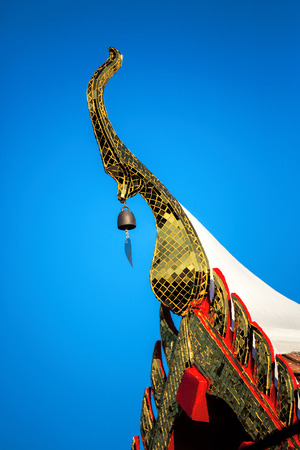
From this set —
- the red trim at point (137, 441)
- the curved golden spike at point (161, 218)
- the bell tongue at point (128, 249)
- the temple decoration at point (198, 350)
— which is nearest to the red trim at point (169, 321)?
the temple decoration at point (198, 350)

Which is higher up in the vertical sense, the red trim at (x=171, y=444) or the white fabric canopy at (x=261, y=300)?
the white fabric canopy at (x=261, y=300)

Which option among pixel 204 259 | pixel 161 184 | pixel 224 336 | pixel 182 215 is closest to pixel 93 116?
pixel 161 184

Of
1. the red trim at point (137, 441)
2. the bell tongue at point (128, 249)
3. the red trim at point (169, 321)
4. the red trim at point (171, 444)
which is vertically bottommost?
the red trim at point (137, 441)

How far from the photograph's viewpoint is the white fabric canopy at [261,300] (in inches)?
134

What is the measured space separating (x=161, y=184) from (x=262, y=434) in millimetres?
1805

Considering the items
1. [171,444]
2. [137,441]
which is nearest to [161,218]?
[171,444]

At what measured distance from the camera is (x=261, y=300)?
4.03m

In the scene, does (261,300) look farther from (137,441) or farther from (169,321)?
(137,441)

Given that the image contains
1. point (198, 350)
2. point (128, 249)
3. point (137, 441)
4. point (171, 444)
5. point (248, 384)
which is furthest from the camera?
point (137, 441)

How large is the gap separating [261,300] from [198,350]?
1738 mm

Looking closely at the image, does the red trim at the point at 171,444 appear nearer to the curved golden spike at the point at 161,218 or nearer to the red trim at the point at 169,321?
the red trim at the point at 169,321

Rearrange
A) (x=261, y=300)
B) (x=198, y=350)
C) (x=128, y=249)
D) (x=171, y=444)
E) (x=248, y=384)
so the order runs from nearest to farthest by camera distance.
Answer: (x=248, y=384), (x=198, y=350), (x=171, y=444), (x=128, y=249), (x=261, y=300)

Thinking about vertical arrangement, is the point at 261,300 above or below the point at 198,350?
above

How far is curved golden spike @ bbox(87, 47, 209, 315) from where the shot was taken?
2662 millimetres
